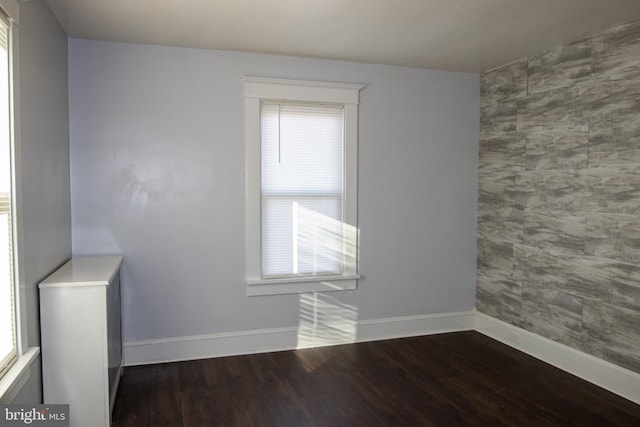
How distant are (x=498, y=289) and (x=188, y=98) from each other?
3.32 m

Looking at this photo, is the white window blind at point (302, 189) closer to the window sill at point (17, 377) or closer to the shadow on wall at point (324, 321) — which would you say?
the shadow on wall at point (324, 321)

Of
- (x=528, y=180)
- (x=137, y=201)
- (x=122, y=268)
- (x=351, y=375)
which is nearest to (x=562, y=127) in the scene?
(x=528, y=180)

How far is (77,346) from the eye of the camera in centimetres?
263

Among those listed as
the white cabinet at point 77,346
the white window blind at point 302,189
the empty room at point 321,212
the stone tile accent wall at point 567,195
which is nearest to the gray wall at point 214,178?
the empty room at point 321,212

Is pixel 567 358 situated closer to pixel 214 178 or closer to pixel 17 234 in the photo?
pixel 214 178

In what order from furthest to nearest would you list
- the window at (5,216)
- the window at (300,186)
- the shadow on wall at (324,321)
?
1. the shadow on wall at (324,321)
2. the window at (300,186)
3. the window at (5,216)

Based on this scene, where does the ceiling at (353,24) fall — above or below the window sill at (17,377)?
above

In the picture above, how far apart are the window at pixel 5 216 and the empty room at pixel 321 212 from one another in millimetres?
14

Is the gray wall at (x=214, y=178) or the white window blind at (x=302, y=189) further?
the white window blind at (x=302, y=189)

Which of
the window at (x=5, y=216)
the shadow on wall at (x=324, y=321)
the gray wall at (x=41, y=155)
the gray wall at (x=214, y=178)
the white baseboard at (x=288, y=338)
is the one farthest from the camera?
the shadow on wall at (x=324, y=321)

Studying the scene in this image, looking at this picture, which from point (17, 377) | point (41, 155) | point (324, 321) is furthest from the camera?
point (324, 321)

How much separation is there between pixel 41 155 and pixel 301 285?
2276mm

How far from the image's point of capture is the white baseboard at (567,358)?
325 centimetres

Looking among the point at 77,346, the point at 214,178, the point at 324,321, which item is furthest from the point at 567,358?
the point at 77,346
